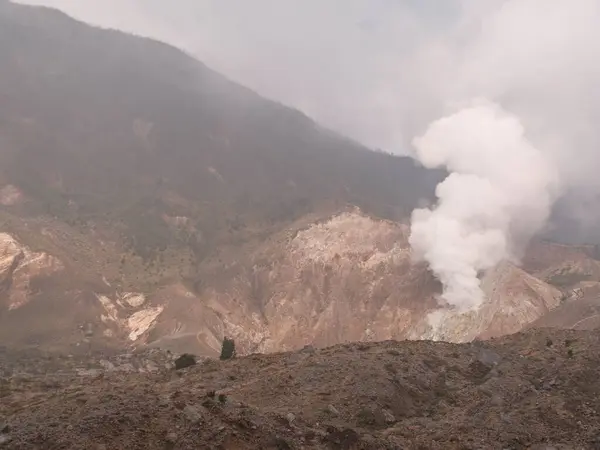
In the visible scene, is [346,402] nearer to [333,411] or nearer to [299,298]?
[333,411]

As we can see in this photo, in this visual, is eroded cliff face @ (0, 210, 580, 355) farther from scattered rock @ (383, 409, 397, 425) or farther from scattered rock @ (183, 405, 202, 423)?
scattered rock @ (183, 405, 202, 423)

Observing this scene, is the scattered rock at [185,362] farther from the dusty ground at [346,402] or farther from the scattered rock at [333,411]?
the scattered rock at [333,411]

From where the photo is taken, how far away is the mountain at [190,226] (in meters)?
81.7

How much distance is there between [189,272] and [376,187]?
244 feet

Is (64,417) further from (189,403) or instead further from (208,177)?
(208,177)

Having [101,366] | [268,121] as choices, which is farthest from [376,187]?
[101,366]

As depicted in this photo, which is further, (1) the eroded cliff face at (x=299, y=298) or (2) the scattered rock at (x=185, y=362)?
(1) the eroded cliff face at (x=299, y=298)

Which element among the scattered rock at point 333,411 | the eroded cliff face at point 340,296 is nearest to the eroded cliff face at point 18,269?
the eroded cliff face at point 340,296

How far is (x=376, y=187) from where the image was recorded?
161375 millimetres

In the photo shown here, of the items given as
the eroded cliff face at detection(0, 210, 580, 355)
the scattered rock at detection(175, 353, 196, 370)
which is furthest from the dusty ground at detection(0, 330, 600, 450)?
the eroded cliff face at detection(0, 210, 580, 355)

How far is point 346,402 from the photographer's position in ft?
68.8

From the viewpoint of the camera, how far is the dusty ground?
14.7m

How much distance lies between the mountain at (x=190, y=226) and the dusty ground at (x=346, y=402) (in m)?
46.3

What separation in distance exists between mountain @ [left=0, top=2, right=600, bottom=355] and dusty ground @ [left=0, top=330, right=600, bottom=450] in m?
46.3
